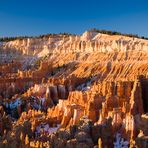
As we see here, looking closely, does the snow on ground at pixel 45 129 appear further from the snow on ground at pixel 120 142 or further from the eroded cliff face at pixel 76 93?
the snow on ground at pixel 120 142

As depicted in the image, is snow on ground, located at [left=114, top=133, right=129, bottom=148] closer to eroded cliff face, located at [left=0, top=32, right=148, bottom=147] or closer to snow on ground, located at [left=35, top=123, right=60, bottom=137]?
eroded cliff face, located at [left=0, top=32, right=148, bottom=147]

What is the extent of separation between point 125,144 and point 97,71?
206 feet

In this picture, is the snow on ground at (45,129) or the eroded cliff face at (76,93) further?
the snow on ground at (45,129)

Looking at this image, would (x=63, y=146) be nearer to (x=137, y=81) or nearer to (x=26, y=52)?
(x=137, y=81)

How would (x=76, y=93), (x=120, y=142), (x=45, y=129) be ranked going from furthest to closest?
(x=76, y=93)
(x=45, y=129)
(x=120, y=142)

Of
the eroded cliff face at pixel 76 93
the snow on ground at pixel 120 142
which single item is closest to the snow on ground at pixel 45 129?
the eroded cliff face at pixel 76 93

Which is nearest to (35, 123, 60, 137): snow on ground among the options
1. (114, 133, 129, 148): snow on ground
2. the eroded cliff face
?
the eroded cliff face

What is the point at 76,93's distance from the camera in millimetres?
66062

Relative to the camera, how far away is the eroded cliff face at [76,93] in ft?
136

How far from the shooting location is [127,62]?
103438 millimetres

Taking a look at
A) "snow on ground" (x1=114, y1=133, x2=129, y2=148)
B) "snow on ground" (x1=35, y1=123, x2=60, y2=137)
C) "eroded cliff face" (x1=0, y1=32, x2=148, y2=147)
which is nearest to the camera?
"snow on ground" (x1=114, y1=133, x2=129, y2=148)

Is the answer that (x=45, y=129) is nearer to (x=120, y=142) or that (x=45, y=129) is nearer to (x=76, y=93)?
(x=120, y=142)

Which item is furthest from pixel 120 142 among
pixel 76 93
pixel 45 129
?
pixel 76 93

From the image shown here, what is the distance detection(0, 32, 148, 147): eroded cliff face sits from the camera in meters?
41.6
